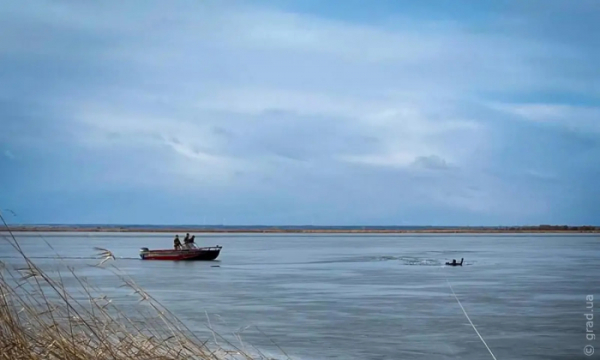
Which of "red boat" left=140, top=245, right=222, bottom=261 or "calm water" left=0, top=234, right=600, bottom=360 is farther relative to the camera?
"red boat" left=140, top=245, right=222, bottom=261

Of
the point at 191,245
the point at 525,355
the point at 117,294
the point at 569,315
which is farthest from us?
the point at 191,245

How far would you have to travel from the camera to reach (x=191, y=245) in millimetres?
46531

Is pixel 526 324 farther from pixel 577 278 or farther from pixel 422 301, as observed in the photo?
pixel 577 278

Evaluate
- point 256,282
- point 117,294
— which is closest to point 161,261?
point 256,282

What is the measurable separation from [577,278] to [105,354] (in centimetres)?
2629

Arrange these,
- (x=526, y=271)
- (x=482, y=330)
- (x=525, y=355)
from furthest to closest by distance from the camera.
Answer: (x=526, y=271), (x=482, y=330), (x=525, y=355)

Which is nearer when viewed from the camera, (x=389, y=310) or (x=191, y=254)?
(x=389, y=310)

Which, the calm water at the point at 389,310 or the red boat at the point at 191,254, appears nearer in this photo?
the calm water at the point at 389,310

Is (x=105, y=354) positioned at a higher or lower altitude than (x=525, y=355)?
higher

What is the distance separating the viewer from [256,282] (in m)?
29.1

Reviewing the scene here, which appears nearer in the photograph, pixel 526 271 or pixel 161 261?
pixel 526 271

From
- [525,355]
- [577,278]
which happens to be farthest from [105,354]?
[577,278]

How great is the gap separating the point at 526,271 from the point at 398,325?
19.9m

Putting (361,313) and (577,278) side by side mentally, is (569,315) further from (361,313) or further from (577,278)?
(577,278)
